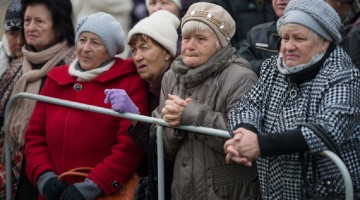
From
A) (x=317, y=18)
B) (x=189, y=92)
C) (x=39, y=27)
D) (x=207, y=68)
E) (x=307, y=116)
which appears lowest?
(x=307, y=116)

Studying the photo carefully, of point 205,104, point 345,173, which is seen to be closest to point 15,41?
point 205,104

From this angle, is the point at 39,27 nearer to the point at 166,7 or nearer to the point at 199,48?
the point at 166,7

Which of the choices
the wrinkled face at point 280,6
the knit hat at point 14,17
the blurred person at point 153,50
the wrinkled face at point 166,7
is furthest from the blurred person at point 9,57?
the wrinkled face at point 280,6

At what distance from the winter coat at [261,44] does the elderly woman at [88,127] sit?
78 centimetres

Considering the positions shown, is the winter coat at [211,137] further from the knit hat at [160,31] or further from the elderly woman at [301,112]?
the knit hat at [160,31]

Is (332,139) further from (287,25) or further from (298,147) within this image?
(287,25)

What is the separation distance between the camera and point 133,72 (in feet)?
16.2

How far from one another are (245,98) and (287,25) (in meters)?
0.47

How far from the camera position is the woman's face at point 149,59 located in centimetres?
484

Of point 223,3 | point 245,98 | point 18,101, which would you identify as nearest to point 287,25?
point 245,98

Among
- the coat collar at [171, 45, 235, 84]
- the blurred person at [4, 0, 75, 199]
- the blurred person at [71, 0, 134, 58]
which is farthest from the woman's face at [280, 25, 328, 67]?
the blurred person at [71, 0, 134, 58]

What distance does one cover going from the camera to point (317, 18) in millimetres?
3811

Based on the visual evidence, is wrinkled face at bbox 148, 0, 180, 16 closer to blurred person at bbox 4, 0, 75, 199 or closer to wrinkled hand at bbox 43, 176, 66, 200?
blurred person at bbox 4, 0, 75, 199

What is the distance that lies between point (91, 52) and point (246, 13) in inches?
55.1
